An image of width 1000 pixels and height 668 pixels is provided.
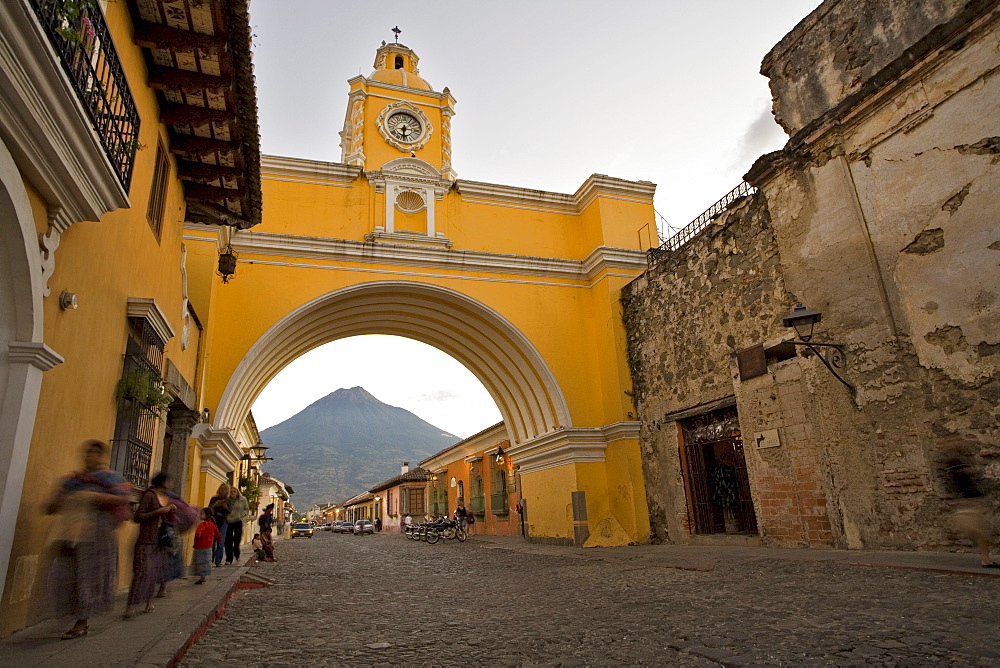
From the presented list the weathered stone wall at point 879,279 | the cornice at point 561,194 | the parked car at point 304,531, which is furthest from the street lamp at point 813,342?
the parked car at point 304,531

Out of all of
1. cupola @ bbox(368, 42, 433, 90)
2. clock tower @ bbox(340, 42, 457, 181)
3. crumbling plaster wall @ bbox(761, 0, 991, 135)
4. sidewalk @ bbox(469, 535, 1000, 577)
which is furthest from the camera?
cupola @ bbox(368, 42, 433, 90)

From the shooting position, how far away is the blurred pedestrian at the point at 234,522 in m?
9.67

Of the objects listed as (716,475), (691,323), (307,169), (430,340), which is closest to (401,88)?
(307,169)

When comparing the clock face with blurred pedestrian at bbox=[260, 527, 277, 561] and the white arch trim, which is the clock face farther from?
blurred pedestrian at bbox=[260, 527, 277, 561]

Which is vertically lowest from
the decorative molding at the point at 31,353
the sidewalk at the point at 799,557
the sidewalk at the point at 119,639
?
the sidewalk at the point at 799,557

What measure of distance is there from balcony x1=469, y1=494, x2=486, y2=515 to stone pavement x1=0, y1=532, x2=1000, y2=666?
52.3 ft

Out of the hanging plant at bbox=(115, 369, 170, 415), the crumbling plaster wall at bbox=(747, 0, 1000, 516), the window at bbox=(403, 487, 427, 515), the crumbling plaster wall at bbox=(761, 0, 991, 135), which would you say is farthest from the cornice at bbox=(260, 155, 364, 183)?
the window at bbox=(403, 487, 427, 515)

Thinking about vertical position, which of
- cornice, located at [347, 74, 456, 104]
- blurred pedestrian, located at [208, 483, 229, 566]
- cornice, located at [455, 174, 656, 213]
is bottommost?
blurred pedestrian, located at [208, 483, 229, 566]

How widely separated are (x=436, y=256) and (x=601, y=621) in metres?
9.54

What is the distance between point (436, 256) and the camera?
12648 mm

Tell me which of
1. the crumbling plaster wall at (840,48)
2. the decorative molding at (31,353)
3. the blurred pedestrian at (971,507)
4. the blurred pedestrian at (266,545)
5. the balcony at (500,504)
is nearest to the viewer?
the decorative molding at (31,353)

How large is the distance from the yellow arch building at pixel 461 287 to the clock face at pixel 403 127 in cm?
3

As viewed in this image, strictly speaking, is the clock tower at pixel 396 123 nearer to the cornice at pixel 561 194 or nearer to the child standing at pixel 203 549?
the cornice at pixel 561 194

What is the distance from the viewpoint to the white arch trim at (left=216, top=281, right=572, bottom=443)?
38.7 feet
